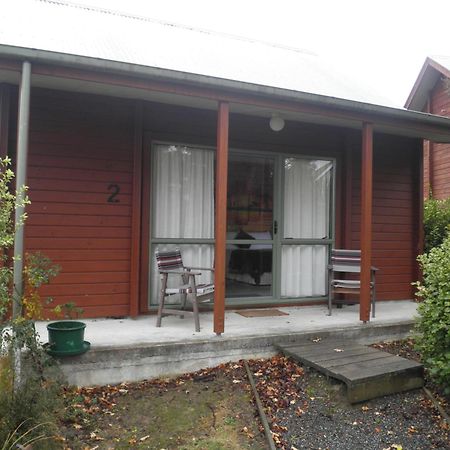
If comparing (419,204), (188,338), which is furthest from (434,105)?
(188,338)

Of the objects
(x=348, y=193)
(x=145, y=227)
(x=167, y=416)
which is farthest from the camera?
(x=348, y=193)

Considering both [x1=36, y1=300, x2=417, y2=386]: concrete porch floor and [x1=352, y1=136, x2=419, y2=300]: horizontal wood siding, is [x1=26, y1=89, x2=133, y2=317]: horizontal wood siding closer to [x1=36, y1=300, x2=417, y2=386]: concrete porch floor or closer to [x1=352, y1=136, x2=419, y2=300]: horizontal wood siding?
[x1=36, y1=300, x2=417, y2=386]: concrete porch floor

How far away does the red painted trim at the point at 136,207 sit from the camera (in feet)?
15.1

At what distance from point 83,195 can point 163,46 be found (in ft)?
7.74

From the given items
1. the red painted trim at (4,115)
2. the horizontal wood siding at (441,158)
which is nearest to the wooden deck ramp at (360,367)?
the red painted trim at (4,115)

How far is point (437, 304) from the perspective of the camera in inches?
128

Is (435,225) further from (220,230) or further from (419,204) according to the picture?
(220,230)

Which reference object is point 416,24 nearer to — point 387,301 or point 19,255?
point 387,301

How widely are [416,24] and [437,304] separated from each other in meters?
16.1

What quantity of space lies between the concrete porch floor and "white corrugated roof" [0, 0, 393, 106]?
8.11 ft

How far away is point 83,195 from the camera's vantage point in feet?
14.7

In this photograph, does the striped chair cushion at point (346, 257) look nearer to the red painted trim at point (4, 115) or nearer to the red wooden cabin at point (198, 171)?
the red wooden cabin at point (198, 171)

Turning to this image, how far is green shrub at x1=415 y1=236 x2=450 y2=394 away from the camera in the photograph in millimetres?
3144

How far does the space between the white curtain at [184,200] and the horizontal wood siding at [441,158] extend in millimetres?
6480
